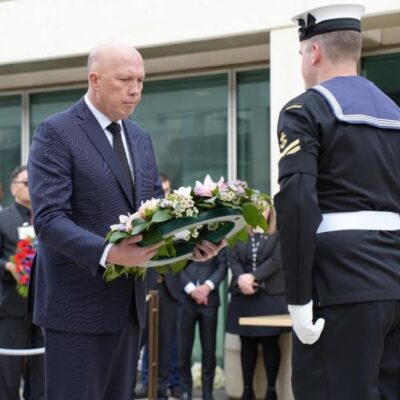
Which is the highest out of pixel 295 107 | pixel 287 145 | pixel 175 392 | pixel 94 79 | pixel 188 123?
pixel 188 123

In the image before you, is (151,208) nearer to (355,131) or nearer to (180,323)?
(355,131)

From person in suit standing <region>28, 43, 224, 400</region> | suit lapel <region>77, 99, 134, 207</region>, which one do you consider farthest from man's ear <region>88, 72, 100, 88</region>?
suit lapel <region>77, 99, 134, 207</region>

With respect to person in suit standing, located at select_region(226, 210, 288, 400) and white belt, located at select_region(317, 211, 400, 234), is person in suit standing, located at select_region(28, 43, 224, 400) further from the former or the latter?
person in suit standing, located at select_region(226, 210, 288, 400)

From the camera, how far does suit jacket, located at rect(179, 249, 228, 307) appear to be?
356 inches

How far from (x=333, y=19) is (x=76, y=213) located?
1260 mm

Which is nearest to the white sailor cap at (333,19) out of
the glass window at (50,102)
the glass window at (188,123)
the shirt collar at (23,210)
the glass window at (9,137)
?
the shirt collar at (23,210)

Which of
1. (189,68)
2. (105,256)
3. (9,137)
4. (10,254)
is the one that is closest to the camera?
(105,256)

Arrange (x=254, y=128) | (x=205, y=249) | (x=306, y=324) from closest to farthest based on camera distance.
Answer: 1. (x=306, y=324)
2. (x=205, y=249)
3. (x=254, y=128)

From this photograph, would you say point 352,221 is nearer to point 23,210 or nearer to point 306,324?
point 306,324

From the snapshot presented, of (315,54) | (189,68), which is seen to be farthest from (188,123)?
(315,54)

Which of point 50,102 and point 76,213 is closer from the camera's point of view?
point 76,213

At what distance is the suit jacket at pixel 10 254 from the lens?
7371 millimetres

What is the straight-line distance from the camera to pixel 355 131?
345 cm

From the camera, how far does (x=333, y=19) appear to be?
3.57m
